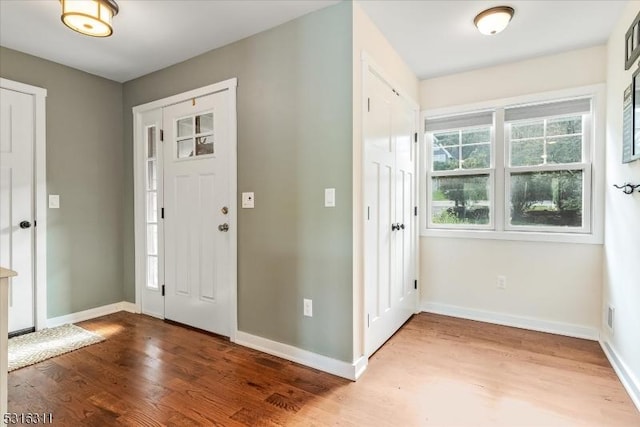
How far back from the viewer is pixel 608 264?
2.55 meters

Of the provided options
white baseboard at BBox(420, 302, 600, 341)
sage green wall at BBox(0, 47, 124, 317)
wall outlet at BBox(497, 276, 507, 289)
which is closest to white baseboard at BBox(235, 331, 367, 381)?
white baseboard at BBox(420, 302, 600, 341)

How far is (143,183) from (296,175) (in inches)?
75.3

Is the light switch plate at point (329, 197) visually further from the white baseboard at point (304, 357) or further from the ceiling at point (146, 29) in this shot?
the ceiling at point (146, 29)

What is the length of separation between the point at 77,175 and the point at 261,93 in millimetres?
2084

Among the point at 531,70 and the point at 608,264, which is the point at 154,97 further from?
the point at 608,264

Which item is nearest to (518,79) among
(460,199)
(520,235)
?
(460,199)

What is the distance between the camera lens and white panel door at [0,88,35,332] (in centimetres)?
271

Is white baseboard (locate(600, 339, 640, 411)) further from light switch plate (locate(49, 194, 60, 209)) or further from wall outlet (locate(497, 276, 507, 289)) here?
light switch plate (locate(49, 194, 60, 209))

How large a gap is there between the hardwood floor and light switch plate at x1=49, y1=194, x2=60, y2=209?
1360 mm

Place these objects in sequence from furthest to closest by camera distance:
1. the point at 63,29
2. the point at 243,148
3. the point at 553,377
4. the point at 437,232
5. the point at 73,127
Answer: the point at 437,232, the point at 73,127, the point at 243,148, the point at 63,29, the point at 553,377

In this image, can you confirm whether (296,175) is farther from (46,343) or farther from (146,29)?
(46,343)

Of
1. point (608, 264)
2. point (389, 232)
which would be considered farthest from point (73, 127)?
point (608, 264)

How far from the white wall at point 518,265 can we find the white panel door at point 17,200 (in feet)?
12.0

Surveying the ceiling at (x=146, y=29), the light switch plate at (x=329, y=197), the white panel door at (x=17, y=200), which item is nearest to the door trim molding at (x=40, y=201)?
the white panel door at (x=17, y=200)
